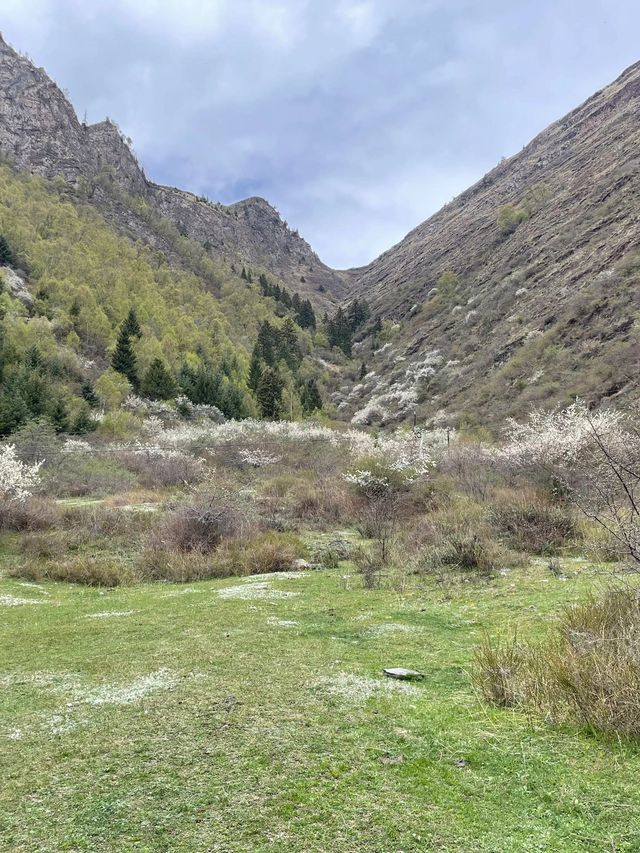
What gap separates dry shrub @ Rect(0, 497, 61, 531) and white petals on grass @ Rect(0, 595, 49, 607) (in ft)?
25.2

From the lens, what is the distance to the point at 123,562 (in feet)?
40.5

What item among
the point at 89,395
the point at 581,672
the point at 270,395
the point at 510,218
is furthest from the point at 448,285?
the point at 581,672

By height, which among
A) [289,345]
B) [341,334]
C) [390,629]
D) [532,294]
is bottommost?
[390,629]

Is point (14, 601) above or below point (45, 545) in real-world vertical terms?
below

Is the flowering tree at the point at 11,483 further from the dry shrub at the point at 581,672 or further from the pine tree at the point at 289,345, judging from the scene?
the pine tree at the point at 289,345

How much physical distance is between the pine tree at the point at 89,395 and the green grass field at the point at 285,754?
46.4m

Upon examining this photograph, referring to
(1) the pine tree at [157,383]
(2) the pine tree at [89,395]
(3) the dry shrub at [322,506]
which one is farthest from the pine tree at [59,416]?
(3) the dry shrub at [322,506]

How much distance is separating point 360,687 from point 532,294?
58115 mm

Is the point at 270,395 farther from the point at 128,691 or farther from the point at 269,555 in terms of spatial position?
the point at 128,691

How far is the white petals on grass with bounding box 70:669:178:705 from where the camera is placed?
3998 millimetres

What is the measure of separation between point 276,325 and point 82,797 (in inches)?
3640

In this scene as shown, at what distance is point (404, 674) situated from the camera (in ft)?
14.4

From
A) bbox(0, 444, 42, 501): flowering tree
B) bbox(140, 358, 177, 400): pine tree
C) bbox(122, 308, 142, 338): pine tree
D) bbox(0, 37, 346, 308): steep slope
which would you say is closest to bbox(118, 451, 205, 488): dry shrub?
bbox(0, 444, 42, 501): flowering tree

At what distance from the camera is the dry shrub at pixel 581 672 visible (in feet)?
10.3
